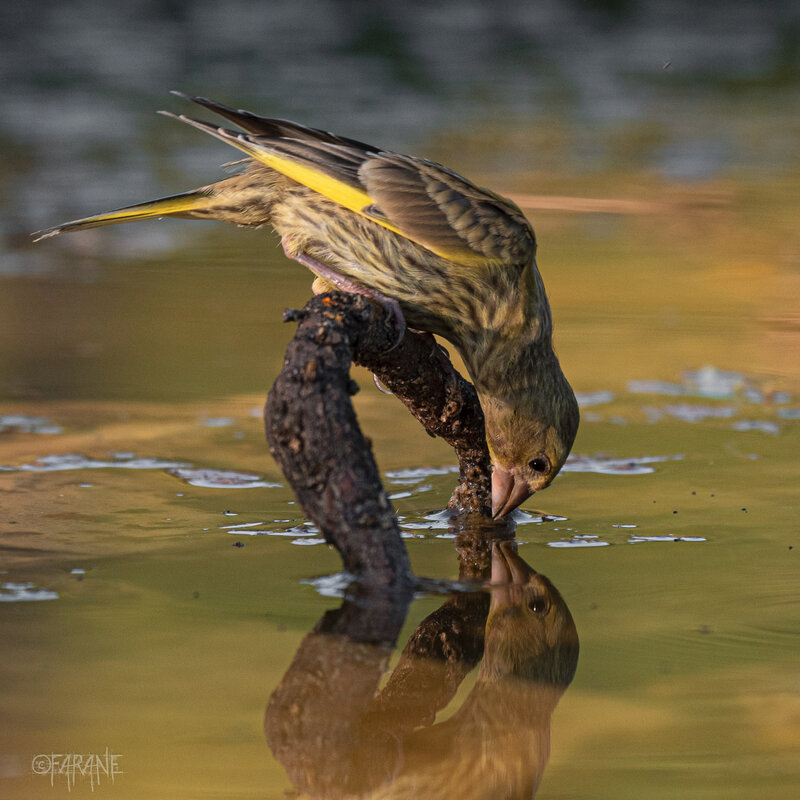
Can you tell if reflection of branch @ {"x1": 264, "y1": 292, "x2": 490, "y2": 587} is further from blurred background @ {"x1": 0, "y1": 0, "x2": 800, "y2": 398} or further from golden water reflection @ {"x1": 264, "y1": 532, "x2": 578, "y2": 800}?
blurred background @ {"x1": 0, "y1": 0, "x2": 800, "y2": 398}

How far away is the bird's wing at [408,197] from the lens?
421cm

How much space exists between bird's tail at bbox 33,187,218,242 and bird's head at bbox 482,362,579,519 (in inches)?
47.5

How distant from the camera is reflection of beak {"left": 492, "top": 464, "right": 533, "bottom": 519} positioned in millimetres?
4180

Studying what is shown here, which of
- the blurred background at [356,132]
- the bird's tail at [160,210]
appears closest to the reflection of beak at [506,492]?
the bird's tail at [160,210]

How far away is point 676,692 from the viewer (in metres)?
2.92

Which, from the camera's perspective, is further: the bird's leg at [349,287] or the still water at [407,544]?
→ the bird's leg at [349,287]

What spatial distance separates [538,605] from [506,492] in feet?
2.44

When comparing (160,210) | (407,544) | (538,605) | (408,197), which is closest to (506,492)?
(407,544)

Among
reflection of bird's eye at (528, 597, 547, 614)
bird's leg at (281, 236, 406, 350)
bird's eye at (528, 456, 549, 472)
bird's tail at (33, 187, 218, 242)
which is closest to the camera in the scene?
reflection of bird's eye at (528, 597, 547, 614)

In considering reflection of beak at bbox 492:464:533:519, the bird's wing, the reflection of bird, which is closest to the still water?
the reflection of bird

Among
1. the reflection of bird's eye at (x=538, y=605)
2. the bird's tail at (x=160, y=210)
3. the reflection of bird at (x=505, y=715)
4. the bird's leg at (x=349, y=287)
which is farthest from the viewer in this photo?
the bird's tail at (x=160, y=210)

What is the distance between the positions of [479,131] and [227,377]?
25.8 feet

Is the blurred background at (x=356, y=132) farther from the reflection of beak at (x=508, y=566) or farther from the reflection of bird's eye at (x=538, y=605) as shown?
the reflection of bird's eye at (x=538, y=605)

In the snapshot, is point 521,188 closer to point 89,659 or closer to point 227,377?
point 227,377
